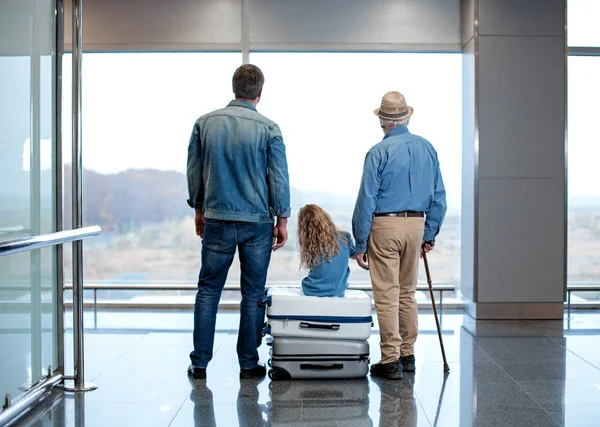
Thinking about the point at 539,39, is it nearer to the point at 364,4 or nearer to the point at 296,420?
the point at 364,4

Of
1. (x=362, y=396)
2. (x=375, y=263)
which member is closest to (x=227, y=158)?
(x=375, y=263)

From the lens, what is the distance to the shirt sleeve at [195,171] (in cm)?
453

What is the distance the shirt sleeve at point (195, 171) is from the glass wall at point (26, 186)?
769 mm

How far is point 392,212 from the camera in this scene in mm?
4488

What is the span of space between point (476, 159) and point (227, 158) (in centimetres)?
288

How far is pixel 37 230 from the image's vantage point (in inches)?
156

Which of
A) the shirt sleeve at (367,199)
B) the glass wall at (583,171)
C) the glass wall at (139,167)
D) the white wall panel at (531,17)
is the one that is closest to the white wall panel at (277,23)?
the glass wall at (139,167)

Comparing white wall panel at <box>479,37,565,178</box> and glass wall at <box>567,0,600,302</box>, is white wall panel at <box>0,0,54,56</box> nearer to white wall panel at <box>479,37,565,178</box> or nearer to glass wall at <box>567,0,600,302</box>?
white wall panel at <box>479,37,565,178</box>

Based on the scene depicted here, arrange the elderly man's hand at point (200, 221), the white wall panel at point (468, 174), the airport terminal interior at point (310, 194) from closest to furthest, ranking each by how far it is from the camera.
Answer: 1. the airport terminal interior at point (310, 194)
2. the elderly man's hand at point (200, 221)
3. the white wall panel at point (468, 174)

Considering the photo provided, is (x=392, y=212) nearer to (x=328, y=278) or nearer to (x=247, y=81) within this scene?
(x=328, y=278)

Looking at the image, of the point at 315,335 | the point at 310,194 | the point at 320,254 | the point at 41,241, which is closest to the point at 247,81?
the point at 320,254

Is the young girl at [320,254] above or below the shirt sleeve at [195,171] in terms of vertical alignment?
below

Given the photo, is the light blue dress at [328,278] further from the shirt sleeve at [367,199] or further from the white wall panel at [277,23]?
the white wall panel at [277,23]

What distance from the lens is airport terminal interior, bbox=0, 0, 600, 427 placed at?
3.94 metres
